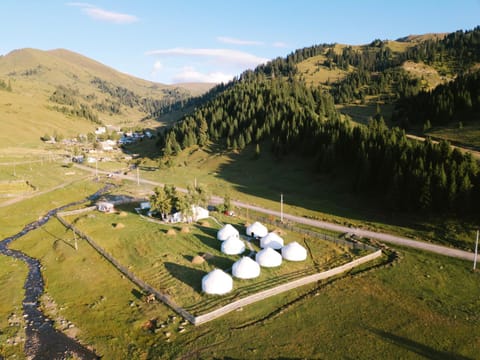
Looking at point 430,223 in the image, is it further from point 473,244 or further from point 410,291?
point 410,291

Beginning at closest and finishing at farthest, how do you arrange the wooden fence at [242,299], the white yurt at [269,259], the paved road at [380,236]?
1. the wooden fence at [242,299]
2. the white yurt at [269,259]
3. the paved road at [380,236]

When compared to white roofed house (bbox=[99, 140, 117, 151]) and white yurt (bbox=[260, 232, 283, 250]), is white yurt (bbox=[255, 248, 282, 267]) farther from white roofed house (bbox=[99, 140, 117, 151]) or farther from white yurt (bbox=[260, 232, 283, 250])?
white roofed house (bbox=[99, 140, 117, 151])

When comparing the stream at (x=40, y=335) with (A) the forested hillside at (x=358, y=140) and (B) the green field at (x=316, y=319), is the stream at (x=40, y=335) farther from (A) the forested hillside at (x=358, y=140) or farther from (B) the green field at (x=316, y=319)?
(A) the forested hillside at (x=358, y=140)

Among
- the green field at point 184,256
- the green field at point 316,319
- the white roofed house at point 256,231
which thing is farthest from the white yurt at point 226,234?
the green field at point 316,319

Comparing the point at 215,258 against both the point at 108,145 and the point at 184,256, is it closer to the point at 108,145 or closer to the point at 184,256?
the point at 184,256

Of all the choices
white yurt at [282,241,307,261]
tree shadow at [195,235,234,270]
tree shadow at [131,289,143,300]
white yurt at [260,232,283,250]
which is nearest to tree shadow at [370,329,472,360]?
white yurt at [282,241,307,261]

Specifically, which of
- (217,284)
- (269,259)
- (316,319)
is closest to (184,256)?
(217,284)
